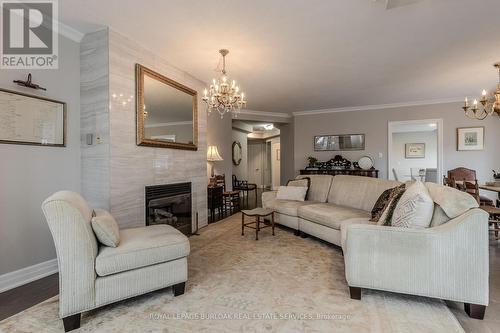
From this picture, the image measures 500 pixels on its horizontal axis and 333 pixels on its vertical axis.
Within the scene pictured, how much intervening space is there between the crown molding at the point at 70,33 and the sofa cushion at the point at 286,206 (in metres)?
3.44

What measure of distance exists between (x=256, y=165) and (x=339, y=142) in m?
5.18

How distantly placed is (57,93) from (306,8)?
2695mm

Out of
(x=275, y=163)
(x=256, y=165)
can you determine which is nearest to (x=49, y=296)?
(x=275, y=163)

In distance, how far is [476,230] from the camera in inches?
68.9

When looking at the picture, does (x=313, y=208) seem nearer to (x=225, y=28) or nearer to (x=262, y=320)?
(x=262, y=320)

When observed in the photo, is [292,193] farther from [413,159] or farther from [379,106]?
[413,159]

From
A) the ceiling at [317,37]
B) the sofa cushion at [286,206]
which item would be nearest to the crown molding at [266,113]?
the ceiling at [317,37]

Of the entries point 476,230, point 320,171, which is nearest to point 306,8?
point 476,230

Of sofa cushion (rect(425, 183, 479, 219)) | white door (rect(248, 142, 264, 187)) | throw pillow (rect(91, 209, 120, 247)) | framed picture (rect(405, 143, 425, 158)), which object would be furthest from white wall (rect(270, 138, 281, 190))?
throw pillow (rect(91, 209, 120, 247))

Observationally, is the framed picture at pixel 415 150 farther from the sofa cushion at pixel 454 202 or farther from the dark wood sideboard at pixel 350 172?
the sofa cushion at pixel 454 202

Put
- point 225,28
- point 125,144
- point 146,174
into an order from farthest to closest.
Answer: point 146,174
point 125,144
point 225,28

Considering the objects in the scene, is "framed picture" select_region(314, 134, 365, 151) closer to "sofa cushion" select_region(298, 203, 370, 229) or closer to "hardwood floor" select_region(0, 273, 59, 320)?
"sofa cushion" select_region(298, 203, 370, 229)

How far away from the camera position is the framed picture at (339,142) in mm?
6506

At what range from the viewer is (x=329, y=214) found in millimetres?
3283
